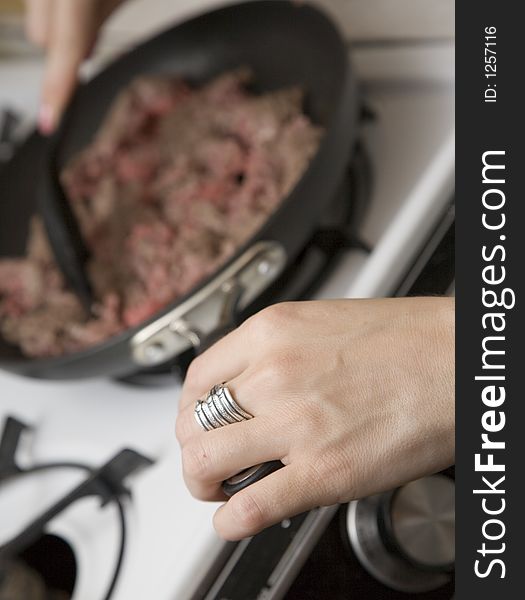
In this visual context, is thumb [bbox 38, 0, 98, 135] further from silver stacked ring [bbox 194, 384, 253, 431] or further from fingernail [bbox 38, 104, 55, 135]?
silver stacked ring [bbox 194, 384, 253, 431]

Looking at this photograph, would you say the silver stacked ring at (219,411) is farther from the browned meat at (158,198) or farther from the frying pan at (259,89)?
the browned meat at (158,198)

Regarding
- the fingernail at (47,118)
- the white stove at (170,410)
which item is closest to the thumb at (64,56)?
the fingernail at (47,118)

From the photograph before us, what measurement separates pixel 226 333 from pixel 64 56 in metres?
0.44

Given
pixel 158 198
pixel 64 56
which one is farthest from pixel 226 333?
pixel 64 56

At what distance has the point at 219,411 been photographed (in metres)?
0.51

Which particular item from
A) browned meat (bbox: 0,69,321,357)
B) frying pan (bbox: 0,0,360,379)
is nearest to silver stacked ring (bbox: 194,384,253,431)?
frying pan (bbox: 0,0,360,379)

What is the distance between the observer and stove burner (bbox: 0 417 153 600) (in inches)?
26.9

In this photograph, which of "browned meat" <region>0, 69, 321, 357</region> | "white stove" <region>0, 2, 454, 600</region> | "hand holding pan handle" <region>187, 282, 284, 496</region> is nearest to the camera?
"hand holding pan handle" <region>187, 282, 284, 496</region>

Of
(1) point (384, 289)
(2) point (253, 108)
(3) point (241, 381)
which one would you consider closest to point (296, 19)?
(2) point (253, 108)

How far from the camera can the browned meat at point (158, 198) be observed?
83 cm

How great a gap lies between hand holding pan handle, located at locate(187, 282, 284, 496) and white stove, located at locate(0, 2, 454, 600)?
88mm

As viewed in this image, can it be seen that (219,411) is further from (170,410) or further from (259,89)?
(259,89)

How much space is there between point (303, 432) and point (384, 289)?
238mm

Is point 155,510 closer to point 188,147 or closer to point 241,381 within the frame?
point 241,381
